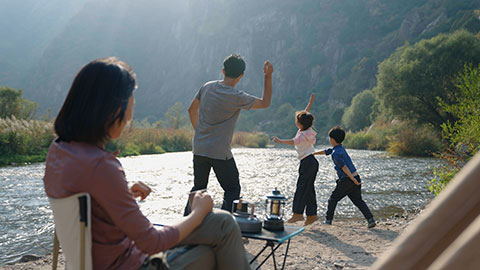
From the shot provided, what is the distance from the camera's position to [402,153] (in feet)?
82.6

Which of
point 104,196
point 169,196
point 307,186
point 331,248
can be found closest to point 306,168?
point 307,186

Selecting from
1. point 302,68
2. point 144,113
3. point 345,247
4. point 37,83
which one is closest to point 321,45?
point 302,68

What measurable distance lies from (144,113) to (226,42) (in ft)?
110

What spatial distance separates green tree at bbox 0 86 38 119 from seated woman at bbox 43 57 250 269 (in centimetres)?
2290

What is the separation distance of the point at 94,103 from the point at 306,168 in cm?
444

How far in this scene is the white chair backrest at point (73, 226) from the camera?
4.91 feet

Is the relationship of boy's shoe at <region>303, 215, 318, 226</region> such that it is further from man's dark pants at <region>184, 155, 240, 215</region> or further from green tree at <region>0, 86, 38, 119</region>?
green tree at <region>0, 86, 38, 119</region>

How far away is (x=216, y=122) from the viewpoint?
4.34m

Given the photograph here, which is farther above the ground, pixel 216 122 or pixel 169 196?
pixel 216 122

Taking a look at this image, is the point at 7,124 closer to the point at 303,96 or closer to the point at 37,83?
the point at 303,96

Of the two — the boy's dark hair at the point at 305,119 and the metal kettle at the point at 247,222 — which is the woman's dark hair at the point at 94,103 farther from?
the boy's dark hair at the point at 305,119

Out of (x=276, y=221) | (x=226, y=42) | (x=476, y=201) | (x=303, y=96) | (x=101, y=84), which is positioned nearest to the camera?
(x=476, y=201)

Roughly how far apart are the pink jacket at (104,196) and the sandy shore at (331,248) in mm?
2423

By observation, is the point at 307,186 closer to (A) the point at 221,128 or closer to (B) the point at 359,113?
(A) the point at 221,128
